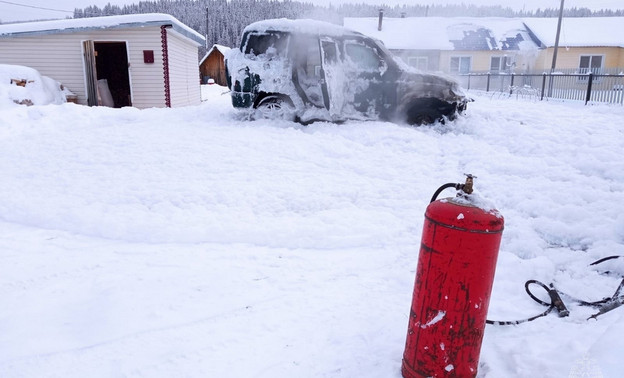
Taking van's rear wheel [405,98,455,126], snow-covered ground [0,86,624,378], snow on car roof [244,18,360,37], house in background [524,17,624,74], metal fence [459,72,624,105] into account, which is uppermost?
house in background [524,17,624,74]

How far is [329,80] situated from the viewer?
8.04 meters

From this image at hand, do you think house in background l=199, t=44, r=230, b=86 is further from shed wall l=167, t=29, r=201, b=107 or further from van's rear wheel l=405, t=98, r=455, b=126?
van's rear wheel l=405, t=98, r=455, b=126

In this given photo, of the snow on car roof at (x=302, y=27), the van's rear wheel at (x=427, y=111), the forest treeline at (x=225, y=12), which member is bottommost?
the van's rear wheel at (x=427, y=111)

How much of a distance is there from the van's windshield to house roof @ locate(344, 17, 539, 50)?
2559 centimetres

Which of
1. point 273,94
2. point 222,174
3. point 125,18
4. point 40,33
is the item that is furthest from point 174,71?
point 222,174

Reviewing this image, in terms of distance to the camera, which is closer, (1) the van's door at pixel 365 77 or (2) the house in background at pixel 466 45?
(1) the van's door at pixel 365 77

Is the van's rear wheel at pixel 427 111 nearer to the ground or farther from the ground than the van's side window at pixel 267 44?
nearer to the ground

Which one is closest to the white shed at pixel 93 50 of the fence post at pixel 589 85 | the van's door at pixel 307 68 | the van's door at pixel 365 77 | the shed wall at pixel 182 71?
the shed wall at pixel 182 71

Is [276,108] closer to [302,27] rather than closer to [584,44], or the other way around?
[302,27]

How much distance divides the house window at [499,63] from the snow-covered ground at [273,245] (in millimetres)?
27068

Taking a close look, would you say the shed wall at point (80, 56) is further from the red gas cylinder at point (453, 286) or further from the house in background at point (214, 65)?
the house in background at point (214, 65)

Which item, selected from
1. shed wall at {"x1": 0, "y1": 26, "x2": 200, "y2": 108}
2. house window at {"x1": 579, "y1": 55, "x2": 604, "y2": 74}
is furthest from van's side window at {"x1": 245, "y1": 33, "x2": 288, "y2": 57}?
house window at {"x1": 579, "y1": 55, "x2": 604, "y2": 74}

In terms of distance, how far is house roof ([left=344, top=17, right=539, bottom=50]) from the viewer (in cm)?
3206

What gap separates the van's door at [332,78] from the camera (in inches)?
316
